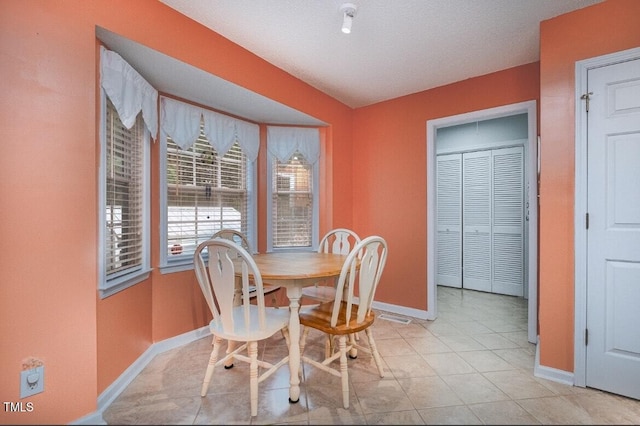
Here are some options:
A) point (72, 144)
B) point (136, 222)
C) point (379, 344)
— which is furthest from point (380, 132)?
point (72, 144)

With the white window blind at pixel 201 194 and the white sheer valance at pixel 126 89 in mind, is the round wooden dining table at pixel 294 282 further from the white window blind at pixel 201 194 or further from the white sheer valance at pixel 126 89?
the white sheer valance at pixel 126 89

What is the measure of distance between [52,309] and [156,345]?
1.02 metres

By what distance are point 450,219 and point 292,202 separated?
249 centimetres

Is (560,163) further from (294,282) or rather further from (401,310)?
(401,310)

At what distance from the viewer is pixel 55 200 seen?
1.42m

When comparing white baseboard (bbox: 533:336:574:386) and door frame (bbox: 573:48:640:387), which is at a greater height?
door frame (bbox: 573:48:640:387)

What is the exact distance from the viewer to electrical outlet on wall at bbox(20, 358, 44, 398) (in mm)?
1354

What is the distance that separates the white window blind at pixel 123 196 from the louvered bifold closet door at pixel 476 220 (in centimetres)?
400

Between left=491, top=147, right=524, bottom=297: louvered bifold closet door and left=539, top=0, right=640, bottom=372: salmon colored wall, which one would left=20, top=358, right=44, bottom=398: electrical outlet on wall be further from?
left=491, top=147, right=524, bottom=297: louvered bifold closet door

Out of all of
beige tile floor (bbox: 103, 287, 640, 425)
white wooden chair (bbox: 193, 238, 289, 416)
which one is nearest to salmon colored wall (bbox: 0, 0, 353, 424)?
beige tile floor (bbox: 103, 287, 640, 425)

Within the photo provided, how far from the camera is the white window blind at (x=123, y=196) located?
1840mm

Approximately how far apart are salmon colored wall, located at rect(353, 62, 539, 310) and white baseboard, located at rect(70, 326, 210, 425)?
6.59 feet

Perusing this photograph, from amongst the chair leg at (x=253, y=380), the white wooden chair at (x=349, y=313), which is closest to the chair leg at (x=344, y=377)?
the white wooden chair at (x=349, y=313)

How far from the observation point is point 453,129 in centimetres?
432
